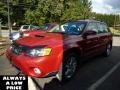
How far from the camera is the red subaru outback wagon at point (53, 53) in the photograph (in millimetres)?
5336

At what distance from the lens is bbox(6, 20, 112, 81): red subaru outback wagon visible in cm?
534

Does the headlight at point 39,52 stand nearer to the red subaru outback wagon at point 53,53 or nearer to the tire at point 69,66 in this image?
the red subaru outback wagon at point 53,53

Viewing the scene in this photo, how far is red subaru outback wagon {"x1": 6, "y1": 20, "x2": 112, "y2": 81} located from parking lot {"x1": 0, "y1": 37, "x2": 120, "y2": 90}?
0.93 ft

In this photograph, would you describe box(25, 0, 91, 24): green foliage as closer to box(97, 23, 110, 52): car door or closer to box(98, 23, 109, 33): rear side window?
box(98, 23, 109, 33): rear side window

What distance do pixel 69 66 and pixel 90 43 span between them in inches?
57.2

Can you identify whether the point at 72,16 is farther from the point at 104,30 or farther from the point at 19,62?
the point at 19,62

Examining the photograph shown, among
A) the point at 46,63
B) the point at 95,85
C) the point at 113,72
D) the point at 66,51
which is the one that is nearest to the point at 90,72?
the point at 113,72

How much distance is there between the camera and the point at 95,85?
19.2 feet

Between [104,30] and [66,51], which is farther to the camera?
[104,30]

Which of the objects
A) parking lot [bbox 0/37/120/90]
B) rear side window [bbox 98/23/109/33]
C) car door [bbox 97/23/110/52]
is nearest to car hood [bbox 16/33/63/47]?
parking lot [bbox 0/37/120/90]

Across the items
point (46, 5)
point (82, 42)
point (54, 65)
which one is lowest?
point (54, 65)

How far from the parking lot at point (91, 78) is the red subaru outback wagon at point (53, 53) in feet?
0.93

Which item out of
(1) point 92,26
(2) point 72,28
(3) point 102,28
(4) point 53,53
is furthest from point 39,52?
(3) point 102,28

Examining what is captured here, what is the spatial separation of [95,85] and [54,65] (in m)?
1.26
